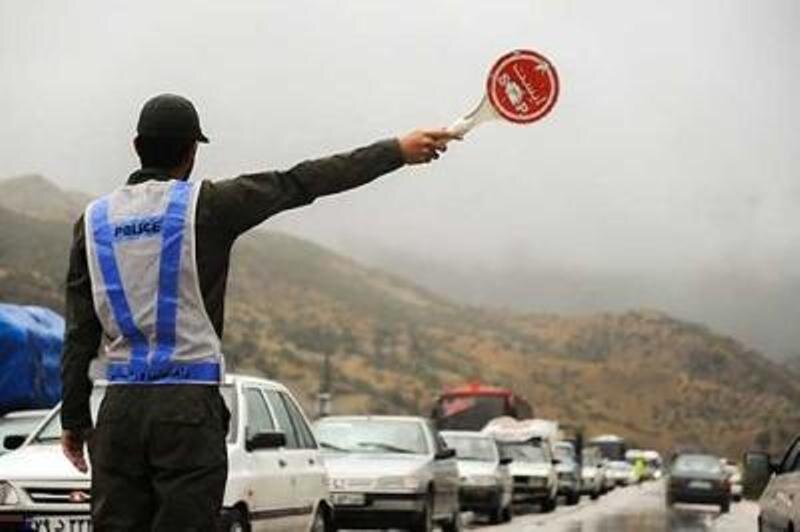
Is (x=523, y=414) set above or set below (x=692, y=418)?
above

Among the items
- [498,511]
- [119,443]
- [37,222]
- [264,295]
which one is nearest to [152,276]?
[119,443]

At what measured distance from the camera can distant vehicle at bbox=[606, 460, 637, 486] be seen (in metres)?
74.3

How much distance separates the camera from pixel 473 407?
178 ft

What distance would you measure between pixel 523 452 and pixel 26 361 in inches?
809

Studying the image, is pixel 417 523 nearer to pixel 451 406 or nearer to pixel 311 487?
pixel 311 487

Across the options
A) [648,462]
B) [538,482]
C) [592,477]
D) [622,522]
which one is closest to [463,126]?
[622,522]

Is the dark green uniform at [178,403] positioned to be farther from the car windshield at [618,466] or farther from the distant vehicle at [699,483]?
the car windshield at [618,466]

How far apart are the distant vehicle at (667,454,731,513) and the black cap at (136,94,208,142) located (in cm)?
3630

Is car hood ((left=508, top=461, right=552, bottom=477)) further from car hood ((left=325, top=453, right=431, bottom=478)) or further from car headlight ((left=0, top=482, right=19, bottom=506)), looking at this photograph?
car headlight ((left=0, top=482, right=19, bottom=506))

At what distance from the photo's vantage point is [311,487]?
12477 millimetres

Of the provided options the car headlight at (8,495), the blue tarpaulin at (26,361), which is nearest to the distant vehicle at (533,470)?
the blue tarpaulin at (26,361)

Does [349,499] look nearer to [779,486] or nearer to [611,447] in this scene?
[779,486]

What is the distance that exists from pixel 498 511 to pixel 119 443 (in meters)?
22.3

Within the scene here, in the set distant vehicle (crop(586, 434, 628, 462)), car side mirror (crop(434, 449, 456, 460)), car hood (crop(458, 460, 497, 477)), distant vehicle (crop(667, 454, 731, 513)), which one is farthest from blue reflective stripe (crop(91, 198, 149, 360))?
distant vehicle (crop(586, 434, 628, 462))
